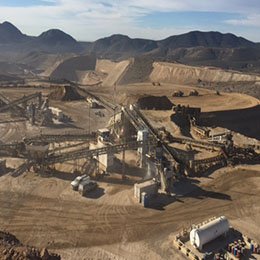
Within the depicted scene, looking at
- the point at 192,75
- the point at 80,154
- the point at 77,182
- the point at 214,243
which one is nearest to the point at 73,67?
the point at 192,75

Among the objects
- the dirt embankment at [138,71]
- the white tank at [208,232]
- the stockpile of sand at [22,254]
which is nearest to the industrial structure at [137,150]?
the white tank at [208,232]

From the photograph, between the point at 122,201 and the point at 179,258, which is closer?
the point at 179,258

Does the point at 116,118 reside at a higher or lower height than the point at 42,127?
higher

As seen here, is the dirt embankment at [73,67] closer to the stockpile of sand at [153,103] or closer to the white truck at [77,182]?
the stockpile of sand at [153,103]

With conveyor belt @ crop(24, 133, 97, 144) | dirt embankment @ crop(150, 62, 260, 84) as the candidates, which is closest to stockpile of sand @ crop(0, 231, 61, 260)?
conveyor belt @ crop(24, 133, 97, 144)

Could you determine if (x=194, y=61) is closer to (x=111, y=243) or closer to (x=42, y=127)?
(x=42, y=127)

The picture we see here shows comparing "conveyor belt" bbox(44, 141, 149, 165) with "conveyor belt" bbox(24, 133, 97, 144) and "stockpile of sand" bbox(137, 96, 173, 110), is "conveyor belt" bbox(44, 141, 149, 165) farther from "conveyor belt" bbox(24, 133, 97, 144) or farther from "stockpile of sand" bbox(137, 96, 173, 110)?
"stockpile of sand" bbox(137, 96, 173, 110)

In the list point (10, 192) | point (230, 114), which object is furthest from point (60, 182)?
point (230, 114)
